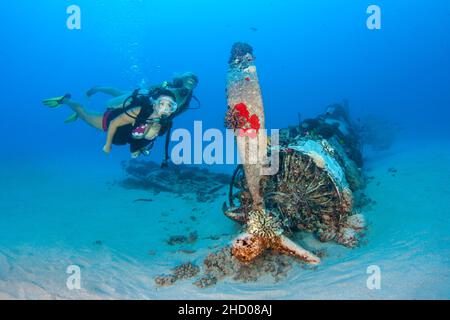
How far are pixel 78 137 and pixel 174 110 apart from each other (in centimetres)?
3952

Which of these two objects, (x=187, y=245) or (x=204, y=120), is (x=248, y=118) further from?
(x=204, y=120)

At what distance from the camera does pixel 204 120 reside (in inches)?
2035

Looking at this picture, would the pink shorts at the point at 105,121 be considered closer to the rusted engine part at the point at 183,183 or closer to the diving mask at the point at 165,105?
the diving mask at the point at 165,105

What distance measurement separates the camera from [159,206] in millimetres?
10000

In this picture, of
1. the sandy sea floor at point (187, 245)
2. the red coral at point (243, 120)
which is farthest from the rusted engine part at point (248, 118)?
the sandy sea floor at point (187, 245)

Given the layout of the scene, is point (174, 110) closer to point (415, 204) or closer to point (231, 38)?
point (415, 204)

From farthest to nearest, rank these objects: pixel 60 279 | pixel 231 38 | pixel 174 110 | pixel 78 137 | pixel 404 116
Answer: pixel 231 38, pixel 78 137, pixel 404 116, pixel 174 110, pixel 60 279

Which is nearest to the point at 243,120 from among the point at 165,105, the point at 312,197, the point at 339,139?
the point at 165,105

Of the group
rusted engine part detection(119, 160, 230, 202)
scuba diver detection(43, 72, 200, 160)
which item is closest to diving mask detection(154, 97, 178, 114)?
scuba diver detection(43, 72, 200, 160)

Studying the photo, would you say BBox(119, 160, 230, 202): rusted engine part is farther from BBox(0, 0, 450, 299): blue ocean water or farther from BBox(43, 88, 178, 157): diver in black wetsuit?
BBox(43, 88, 178, 157): diver in black wetsuit

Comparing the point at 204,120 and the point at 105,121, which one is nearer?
the point at 105,121

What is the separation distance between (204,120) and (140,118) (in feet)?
150

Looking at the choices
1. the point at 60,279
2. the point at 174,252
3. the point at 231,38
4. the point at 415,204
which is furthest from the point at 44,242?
the point at 231,38

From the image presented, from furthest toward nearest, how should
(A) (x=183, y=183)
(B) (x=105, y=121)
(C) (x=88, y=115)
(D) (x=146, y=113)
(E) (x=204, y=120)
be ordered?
(E) (x=204, y=120) → (A) (x=183, y=183) → (C) (x=88, y=115) → (B) (x=105, y=121) → (D) (x=146, y=113)
